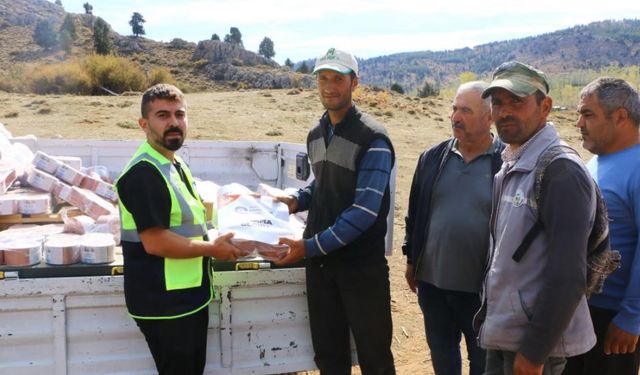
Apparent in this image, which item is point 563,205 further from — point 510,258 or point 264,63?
point 264,63

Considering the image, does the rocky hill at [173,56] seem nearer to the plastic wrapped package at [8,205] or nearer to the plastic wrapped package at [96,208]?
the plastic wrapped package at [96,208]

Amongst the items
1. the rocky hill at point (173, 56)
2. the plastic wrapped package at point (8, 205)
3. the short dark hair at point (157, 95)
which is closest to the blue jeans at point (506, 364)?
the short dark hair at point (157, 95)

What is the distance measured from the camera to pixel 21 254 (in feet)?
7.93

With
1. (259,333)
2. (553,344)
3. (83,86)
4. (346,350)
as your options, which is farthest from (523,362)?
(83,86)

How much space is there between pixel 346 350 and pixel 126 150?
9.72 ft

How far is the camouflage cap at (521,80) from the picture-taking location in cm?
190

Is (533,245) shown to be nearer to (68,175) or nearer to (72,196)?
(72,196)

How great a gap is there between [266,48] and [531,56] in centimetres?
10182

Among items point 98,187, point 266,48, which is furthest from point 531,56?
point 98,187

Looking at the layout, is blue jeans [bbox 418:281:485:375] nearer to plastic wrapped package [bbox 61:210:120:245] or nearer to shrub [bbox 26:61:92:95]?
plastic wrapped package [bbox 61:210:120:245]

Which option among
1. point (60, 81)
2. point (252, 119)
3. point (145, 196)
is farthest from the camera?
point (60, 81)

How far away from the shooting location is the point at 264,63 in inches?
2131

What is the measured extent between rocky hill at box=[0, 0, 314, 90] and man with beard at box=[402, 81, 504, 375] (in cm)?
3857

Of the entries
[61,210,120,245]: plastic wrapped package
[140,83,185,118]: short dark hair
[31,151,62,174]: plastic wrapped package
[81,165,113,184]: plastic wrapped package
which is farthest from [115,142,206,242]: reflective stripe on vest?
[81,165,113,184]: plastic wrapped package
